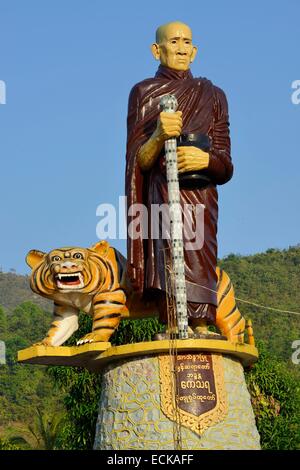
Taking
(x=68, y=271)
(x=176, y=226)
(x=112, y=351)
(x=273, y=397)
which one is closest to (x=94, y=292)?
(x=68, y=271)

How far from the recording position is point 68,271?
1310cm

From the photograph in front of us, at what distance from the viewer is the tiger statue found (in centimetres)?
1316

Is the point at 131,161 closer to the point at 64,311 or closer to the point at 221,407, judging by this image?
the point at 64,311

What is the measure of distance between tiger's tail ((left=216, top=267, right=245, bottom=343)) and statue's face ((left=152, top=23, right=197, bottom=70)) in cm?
252

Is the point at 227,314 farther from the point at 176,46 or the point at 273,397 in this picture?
the point at 273,397

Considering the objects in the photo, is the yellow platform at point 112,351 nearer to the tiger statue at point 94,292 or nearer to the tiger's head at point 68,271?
the tiger statue at point 94,292

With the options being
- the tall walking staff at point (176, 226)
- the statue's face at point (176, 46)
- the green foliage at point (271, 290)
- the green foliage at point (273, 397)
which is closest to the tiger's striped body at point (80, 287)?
the tall walking staff at point (176, 226)

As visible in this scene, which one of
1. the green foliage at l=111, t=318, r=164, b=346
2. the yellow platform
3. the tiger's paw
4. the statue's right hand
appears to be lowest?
the yellow platform

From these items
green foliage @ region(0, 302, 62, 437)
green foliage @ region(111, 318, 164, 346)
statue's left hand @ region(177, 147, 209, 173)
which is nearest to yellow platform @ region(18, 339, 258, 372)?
statue's left hand @ region(177, 147, 209, 173)

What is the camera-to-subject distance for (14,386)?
119 ft

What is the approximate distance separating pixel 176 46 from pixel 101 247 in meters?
2.55

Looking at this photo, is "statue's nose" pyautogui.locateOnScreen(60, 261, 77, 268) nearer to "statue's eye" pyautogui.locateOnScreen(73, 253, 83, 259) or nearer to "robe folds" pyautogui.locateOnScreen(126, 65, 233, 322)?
"statue's eye" pyautogui.locateOnScreen(73, 253, 83, 259)

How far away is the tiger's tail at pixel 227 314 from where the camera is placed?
13508 millimetres
